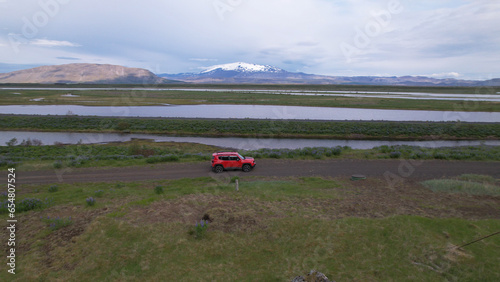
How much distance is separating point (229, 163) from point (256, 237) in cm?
1124

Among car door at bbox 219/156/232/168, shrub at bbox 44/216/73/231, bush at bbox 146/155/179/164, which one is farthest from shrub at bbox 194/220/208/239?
bush at bbox 146/155/179/164

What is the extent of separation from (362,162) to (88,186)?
75.3 feet

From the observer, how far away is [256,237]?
10234 mm

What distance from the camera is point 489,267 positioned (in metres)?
8.09

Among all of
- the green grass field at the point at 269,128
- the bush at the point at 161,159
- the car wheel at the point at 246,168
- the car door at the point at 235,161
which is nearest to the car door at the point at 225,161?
the car door at the point at 235,161

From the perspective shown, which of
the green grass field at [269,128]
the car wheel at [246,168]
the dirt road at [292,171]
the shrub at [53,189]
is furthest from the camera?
the green grass field at [269,128]

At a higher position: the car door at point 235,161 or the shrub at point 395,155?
the shrub at point 395,155

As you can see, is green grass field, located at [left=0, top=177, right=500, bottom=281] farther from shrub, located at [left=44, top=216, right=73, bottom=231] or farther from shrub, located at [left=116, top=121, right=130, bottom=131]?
shrub, located at [left=116, top=121, right=130, bottom=131]

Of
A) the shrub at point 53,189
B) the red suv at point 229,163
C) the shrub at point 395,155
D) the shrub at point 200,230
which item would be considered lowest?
the shrub at point 53,189

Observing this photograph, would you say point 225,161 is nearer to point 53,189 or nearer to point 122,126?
point 53,189

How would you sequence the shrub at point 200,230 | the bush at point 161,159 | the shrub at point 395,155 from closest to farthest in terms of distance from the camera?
the shrub at point 200,230 < the bush at point 161,159 < the shrub at point 395,155

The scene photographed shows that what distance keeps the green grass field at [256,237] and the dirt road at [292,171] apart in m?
4.46

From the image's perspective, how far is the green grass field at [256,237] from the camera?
26.9 feet

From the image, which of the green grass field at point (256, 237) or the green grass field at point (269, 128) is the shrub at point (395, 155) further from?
the green grass field at point (269, 128)
